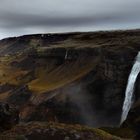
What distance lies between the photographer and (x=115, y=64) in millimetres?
121875

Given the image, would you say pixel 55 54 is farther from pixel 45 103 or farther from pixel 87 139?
pixel 87 139

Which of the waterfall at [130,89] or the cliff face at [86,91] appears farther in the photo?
the cliff face at [86,91]

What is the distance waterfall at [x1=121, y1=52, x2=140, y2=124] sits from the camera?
102 meters

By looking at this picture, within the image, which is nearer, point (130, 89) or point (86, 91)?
point (130, 89)

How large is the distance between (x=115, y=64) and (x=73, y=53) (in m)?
37.5

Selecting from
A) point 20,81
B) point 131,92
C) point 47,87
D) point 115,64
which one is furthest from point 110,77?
point 20,81

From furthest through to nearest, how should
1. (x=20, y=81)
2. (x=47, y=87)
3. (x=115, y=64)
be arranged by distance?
(x=20, y=81)
(x=47, y=87)
(x=115, y=64)

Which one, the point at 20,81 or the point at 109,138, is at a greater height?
the point at 109,138

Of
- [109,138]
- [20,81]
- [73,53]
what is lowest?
[20,81]

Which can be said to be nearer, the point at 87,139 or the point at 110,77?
the point at 87,139

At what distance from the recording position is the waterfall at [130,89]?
10193cm

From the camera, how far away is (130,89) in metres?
107

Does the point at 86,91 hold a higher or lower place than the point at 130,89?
lower

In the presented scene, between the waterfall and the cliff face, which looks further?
the cliff face
